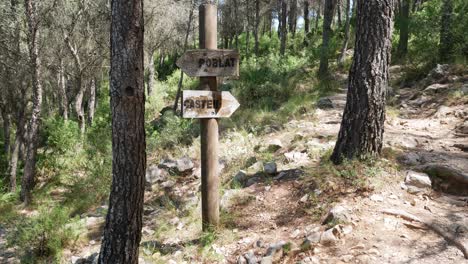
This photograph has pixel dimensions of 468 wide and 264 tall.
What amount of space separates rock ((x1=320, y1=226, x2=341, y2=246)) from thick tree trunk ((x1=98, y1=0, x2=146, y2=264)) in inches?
69.4

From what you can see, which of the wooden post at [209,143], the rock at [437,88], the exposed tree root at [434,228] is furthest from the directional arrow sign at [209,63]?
the rock at [437,88]

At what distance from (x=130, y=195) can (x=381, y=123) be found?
3090 mm

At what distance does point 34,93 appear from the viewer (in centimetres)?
1049

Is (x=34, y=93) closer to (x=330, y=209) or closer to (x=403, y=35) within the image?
(x=330, y=209)

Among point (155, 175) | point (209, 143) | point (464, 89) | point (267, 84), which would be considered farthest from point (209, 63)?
point (267, 84)

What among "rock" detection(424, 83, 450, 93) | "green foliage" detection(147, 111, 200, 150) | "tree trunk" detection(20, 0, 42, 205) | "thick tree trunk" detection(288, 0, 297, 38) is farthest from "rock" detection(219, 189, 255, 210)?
"thick tree trunk" detection(288, 0, 297, 38)

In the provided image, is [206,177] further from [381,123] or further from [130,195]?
[381,123]

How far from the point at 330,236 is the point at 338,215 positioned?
28cm

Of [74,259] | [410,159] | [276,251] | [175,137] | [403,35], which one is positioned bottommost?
[74,259]

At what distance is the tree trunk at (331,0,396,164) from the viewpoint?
14.4 ft

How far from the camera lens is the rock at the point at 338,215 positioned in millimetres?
3687

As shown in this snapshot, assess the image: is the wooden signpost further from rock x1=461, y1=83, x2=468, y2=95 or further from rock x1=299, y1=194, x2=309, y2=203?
rock x1=461, y1=83, x2=468, y2=95

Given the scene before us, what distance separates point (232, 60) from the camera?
408 cm

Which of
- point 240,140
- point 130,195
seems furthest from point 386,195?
point 240,140
